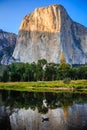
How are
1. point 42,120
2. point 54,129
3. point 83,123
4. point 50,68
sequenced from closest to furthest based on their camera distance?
point 54,129 < point 83,123 < point 42,120 < point 50,68

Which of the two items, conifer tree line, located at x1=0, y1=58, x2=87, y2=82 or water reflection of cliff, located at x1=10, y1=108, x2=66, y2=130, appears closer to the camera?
water reflection of cliff, located at x1=10, y1=108, x2=66, y2=130

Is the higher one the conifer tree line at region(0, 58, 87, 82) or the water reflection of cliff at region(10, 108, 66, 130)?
the conifer tree line at region(0, 58, 87, 82)

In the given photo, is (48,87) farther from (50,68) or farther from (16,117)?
(16,117)

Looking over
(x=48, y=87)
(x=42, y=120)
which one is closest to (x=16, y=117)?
(x=42, y=120)

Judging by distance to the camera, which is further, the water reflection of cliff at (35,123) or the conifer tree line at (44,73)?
the conifer tree line at (44,73)

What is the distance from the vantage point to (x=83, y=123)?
31375mm

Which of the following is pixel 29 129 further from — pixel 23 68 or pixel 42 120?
pixel 23 68

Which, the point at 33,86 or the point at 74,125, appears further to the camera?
the point at 33,86

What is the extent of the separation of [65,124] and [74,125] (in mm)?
1308

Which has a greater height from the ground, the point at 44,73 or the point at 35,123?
the point at 44,73

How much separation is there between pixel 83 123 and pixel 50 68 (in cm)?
10671

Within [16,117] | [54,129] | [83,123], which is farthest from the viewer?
[16,117]

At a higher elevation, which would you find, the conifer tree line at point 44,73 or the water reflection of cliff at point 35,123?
the conifer tree line at point 44,73

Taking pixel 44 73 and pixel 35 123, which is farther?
pixel 44 73
